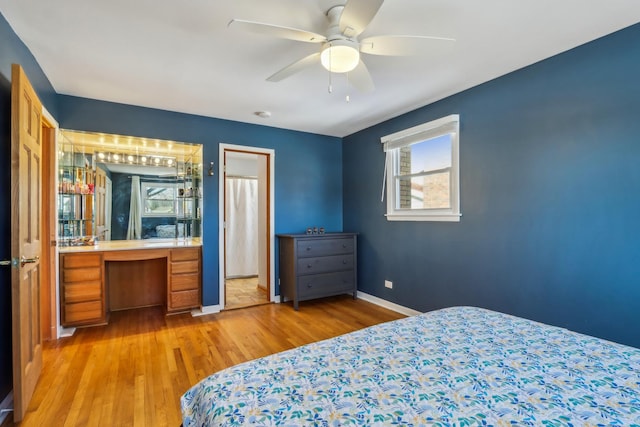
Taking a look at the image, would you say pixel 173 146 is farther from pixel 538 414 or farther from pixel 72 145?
pixel 538 414

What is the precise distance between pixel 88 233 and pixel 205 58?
2723 mm

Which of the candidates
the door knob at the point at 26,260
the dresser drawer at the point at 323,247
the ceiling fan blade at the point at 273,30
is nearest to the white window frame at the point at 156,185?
the dresser drawer at the point at 323,247

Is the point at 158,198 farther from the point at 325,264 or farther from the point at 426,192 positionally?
the point at 426,192

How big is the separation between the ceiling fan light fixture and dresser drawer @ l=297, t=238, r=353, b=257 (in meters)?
2.42

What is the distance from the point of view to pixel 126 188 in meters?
4.09

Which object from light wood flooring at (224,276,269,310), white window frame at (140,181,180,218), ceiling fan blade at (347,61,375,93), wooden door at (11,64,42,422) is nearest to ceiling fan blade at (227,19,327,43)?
ceiling fan blade at (347,61,375,93)

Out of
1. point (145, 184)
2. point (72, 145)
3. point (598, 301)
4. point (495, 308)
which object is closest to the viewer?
point (598, 301)

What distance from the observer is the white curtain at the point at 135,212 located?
13.4 ft

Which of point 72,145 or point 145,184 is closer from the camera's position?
point 72,145

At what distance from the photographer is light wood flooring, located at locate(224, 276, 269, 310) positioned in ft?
13.8

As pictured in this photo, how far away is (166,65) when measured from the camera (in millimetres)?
2549

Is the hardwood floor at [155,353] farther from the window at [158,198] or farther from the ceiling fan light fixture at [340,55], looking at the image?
the ceiling fan light fixture at [340,55]

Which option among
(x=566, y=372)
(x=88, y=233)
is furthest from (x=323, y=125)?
(x=566, y=372)

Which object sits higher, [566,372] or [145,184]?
[145,184]
